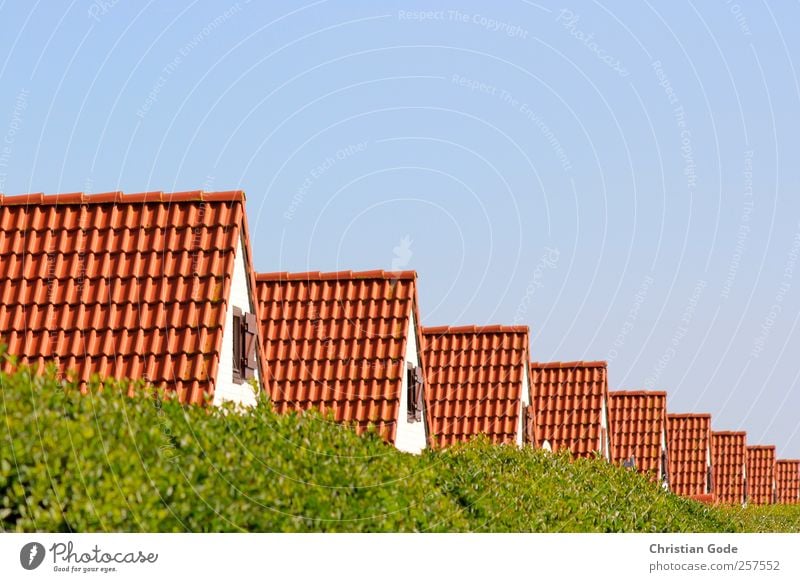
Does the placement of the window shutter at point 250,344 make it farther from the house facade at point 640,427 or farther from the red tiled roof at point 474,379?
the house facade at point 640,427

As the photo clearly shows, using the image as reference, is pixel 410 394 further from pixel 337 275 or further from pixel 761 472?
pixel 761 472

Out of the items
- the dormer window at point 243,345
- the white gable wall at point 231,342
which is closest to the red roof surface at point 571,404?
the dormer window at point 243,345

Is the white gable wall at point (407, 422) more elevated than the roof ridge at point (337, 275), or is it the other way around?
the roof ridge at point (337, 275)

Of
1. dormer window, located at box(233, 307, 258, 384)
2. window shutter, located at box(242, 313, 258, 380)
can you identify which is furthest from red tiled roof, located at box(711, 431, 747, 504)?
dormer window, located at box(233, 307, 258, 384)

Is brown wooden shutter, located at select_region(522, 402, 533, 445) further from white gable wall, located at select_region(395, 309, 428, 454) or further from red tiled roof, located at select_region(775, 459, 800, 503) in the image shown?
red tiled roof, located at select_region(775, 459, 800, 503)

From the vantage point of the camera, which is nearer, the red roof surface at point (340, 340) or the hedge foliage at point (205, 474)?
the hedge foliage at point (205, 474)

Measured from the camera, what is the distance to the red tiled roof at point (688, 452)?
153 ft

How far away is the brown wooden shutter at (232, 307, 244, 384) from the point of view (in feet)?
55.6

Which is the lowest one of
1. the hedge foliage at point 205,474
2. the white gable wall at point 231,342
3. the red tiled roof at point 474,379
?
the hedge foliage at point 205,474

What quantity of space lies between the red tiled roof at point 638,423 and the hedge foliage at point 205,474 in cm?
2610

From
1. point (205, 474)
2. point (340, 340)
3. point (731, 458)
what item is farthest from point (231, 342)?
point (731, 458)

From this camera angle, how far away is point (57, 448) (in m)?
8.34

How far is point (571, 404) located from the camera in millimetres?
34812

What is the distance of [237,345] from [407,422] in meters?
6.34
